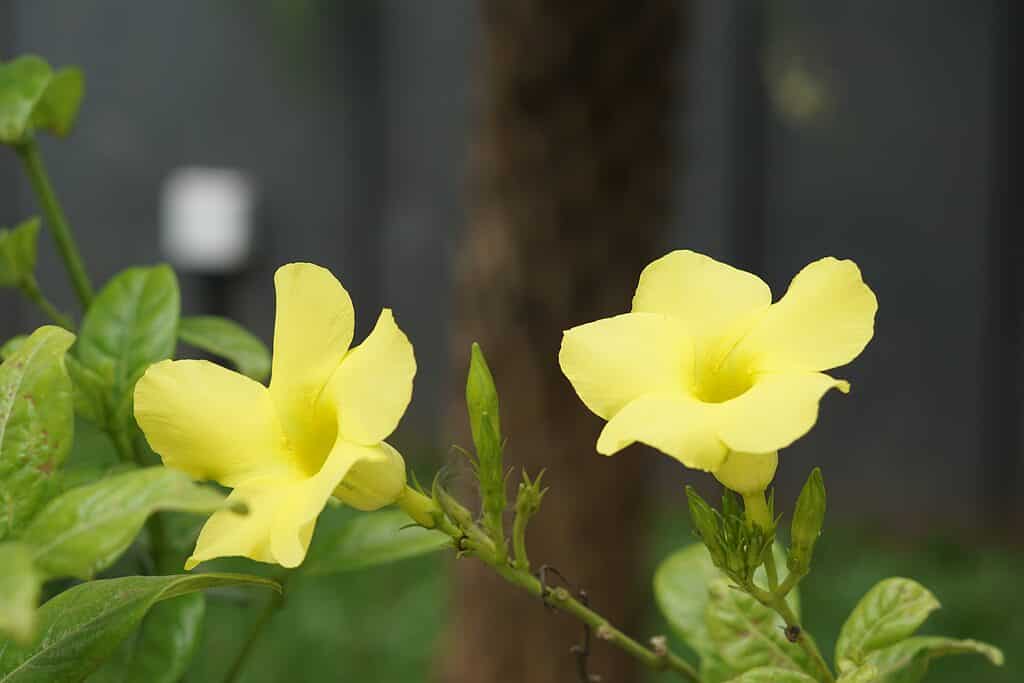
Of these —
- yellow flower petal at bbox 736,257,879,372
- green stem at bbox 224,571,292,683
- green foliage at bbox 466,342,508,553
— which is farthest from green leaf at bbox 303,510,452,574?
yellow flower petal at bbox 736,257,879,372

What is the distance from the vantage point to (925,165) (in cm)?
439

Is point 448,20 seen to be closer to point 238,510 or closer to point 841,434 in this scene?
point 841,434

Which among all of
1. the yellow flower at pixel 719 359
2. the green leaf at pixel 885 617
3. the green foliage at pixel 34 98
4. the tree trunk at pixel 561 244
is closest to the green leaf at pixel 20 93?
the green foliage at pixel 34 98

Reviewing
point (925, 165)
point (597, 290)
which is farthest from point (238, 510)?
point (925, 165)

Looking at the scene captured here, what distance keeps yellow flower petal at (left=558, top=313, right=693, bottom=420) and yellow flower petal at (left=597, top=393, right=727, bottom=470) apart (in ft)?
0.04

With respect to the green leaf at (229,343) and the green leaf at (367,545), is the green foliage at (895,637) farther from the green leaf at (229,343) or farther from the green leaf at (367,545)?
the green leaf at (229,343)

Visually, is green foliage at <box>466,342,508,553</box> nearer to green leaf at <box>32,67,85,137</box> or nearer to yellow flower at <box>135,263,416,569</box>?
yellow flower at <box>135,263,416,569</box>

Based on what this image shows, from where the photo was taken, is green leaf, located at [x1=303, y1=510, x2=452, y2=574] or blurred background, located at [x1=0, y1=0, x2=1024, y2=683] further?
blurred background, located at [x1=0, y1=0, x2=1024, y2=683]

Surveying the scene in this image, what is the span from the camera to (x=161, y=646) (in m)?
0.57

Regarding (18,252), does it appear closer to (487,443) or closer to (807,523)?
(487,443)

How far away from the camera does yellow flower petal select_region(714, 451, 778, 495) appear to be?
1.49ft

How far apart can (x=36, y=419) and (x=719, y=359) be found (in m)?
0.26

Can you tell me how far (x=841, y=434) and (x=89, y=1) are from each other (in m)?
3.63

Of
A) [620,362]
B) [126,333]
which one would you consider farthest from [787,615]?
[126,333]
